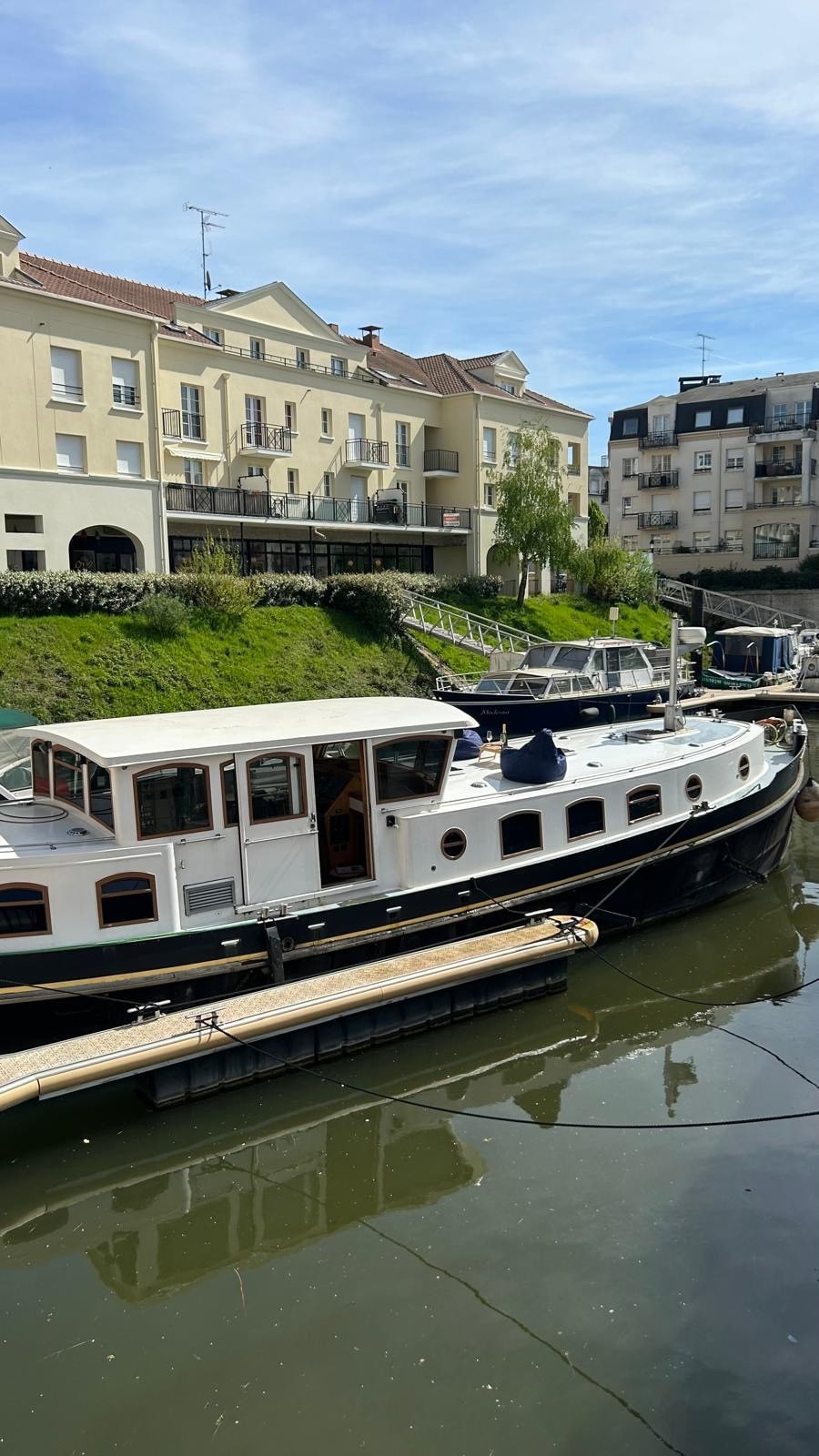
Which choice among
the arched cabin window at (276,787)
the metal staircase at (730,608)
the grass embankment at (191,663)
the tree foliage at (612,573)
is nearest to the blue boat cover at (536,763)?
the arched cabin window at (276,787)

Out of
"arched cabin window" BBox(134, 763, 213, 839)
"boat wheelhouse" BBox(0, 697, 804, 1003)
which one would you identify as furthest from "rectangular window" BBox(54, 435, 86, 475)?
"arched cabin window" BBox(134, 763, 213, 839)

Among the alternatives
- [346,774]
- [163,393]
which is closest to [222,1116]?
[346,774]

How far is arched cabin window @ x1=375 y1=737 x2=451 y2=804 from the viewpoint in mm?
11102

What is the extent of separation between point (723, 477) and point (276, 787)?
53883mm

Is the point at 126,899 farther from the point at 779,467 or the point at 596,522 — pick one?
the point at 779,467

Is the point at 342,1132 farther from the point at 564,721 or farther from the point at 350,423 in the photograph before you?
the point at 350,423

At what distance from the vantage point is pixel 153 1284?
7.36 m

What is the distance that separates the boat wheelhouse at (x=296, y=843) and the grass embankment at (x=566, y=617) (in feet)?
72.9

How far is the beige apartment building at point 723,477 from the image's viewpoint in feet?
185

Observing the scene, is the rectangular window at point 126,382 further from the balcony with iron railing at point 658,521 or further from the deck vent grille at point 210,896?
the balcony with iron railing at point 658,521

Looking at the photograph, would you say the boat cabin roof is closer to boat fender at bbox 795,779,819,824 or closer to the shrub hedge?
boat fender at bbox 795,779,819,824

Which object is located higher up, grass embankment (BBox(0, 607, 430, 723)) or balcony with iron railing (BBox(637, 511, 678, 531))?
balcony with iron railing (BBox(637, 511, 678, 531))

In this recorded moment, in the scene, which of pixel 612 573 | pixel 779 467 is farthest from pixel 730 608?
pixel 779 467

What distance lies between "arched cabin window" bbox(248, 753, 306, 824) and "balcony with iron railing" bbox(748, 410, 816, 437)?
5401cm
